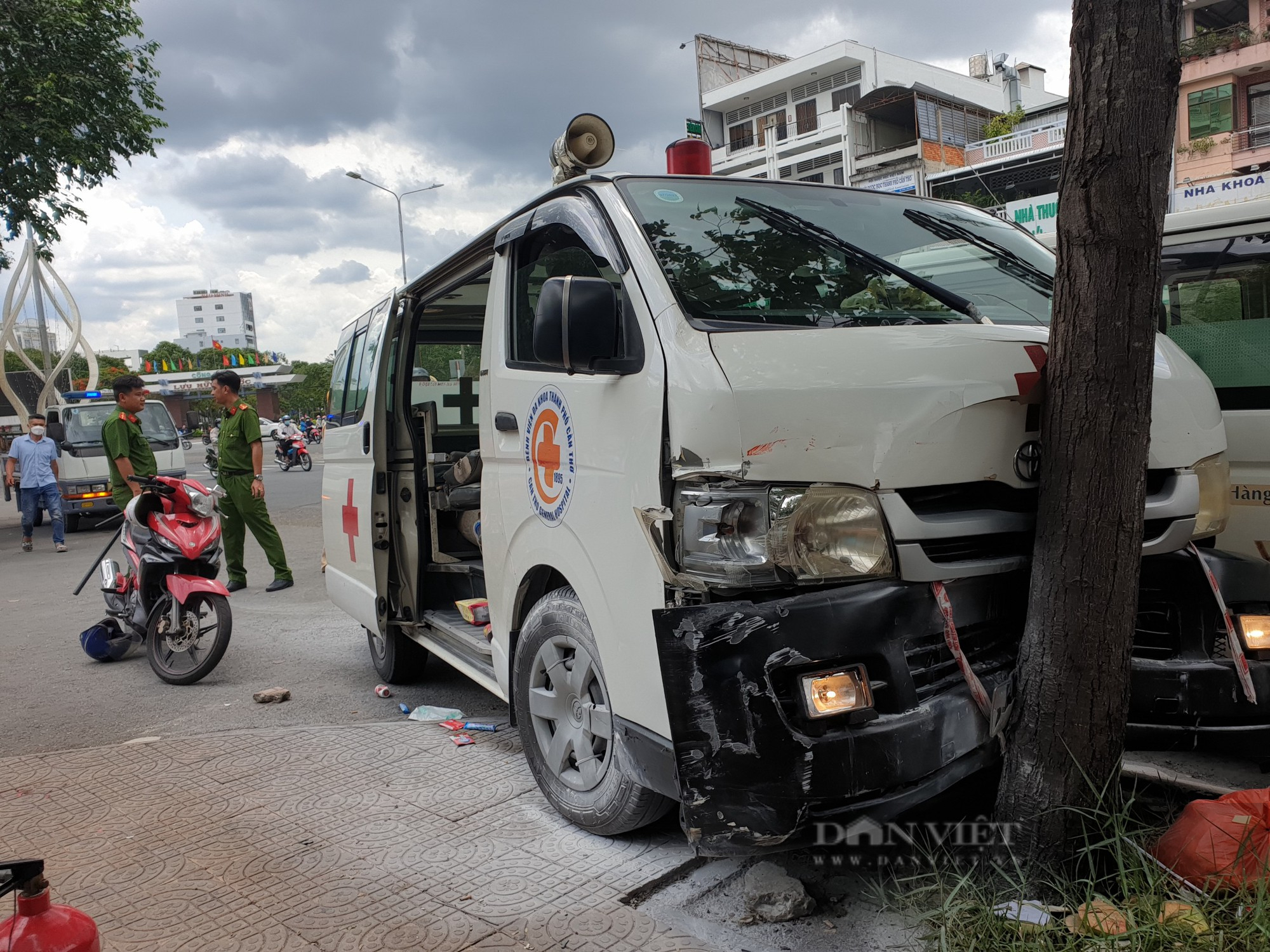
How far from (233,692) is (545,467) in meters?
3.07

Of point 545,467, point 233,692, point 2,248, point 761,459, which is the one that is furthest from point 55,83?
point 761,459

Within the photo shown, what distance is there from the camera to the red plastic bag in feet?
7.50

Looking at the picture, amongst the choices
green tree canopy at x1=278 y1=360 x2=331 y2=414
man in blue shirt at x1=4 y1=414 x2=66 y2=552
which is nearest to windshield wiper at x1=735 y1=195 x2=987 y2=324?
man in blue shirt at x1=4 y1=414 x2=66 y2=552

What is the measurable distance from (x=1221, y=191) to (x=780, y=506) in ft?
80.6

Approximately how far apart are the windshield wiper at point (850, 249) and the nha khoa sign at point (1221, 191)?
21454 mm

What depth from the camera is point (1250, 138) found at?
85.4 feet

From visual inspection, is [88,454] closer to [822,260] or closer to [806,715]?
[822,260]

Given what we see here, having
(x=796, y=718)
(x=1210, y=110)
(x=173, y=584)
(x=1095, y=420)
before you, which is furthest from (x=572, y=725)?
(x=1210, y=110)

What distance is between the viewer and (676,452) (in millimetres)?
2455

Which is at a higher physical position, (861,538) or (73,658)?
(861,538)

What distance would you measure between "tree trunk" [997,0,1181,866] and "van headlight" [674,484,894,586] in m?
0.45

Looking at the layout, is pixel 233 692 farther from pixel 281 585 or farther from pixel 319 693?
pixel 281 585

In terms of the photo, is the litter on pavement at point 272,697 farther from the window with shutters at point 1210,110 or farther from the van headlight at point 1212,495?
Answer: the window with shutters at point 1210,110

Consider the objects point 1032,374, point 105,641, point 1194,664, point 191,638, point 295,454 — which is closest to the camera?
point 1032,374
